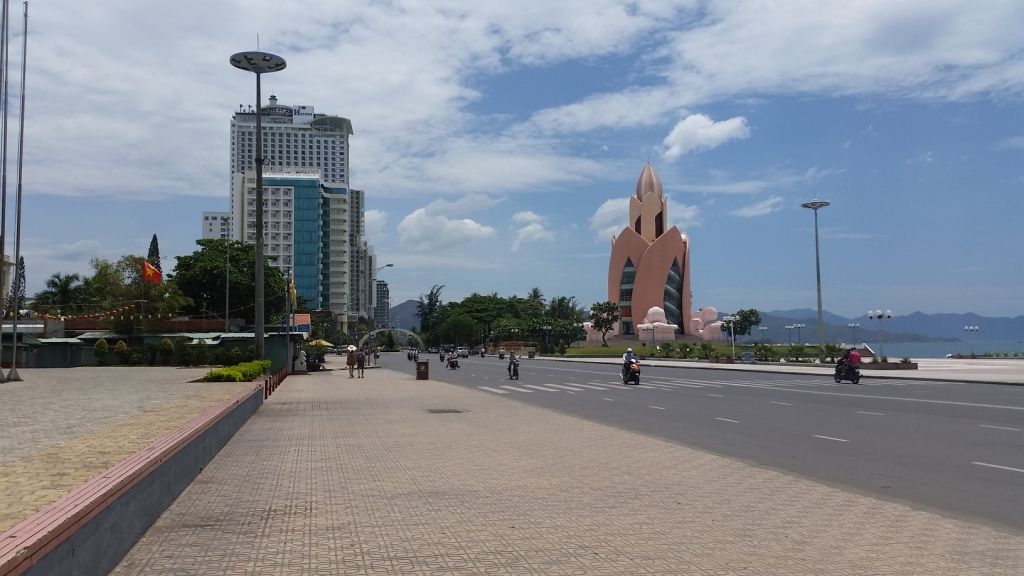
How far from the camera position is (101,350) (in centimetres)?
4625

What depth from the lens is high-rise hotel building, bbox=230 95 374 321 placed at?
130m

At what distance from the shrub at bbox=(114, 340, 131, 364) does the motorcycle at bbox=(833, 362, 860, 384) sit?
37.7m

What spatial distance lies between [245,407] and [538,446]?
670 centimetres

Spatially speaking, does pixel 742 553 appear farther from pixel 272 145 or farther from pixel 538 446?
Answer: pixel 272 145

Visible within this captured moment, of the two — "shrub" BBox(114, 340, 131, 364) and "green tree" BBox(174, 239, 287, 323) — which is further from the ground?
"green tree" BBox(174, 239, 287, 323)

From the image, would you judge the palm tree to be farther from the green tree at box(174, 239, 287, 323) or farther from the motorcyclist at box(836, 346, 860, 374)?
the motorcyclist at box(836, 346, 860, 374)

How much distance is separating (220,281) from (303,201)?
218 feet

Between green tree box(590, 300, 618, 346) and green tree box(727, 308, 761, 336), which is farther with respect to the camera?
green tree box(727, 308, 761, 336)

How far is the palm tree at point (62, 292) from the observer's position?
72.7 m

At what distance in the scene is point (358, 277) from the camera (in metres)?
187

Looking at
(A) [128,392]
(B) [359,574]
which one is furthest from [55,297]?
(B) [359,574]

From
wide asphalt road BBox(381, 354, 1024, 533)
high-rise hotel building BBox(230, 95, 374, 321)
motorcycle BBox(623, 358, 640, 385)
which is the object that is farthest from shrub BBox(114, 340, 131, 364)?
high-rise hotel building BBox(230, 95, 374, 321)

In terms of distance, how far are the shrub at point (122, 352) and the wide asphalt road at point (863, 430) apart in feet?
93.2

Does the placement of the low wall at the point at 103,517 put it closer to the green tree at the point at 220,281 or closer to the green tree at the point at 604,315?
the green tree at the point at 220,281
